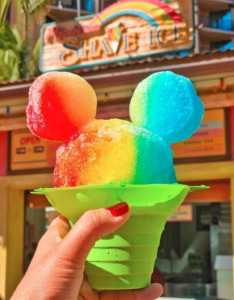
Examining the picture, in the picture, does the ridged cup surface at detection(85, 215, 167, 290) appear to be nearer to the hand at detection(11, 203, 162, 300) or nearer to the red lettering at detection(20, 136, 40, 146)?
the hand at detection(11, 203, 162, 300)

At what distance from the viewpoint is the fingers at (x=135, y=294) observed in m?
1.29

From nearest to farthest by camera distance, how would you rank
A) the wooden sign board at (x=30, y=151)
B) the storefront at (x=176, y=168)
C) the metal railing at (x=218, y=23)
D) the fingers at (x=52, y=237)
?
the fingers at (x=52, y=237) → the storefront at (x=176, y=168) → the wooden sign board at (x=30, y=151) → the metal railing at (x=218, y=23)

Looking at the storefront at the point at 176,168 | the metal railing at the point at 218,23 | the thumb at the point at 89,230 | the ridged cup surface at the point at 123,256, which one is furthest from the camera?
the metal railing at the point at 218,23

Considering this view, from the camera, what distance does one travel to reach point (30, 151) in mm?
5723

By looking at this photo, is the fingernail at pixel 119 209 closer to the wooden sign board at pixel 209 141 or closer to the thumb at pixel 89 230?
the thumb at pixel 89 230

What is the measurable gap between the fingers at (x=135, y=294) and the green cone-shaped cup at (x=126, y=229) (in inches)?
1.1

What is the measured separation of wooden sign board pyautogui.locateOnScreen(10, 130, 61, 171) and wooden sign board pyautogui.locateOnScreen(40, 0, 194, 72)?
1522mm

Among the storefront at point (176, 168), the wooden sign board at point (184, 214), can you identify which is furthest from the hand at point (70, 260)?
the wooden sign board at point (184, 214)

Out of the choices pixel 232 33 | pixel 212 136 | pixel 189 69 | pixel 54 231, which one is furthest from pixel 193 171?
pixel 232 33

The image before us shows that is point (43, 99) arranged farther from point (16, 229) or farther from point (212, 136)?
point (16, 229)

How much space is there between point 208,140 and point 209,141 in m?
0.02

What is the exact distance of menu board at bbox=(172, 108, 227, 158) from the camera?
184 inches

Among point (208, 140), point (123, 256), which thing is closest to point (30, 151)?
point (208, 140)

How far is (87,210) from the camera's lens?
48.4 inches
